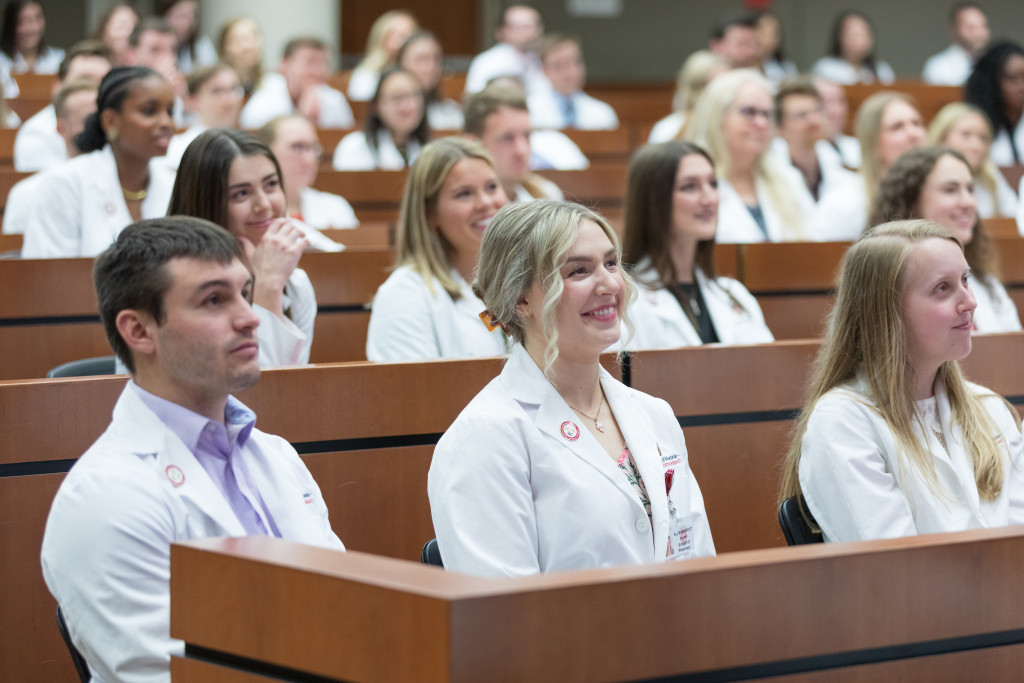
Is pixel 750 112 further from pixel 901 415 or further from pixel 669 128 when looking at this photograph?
pixel 901 415

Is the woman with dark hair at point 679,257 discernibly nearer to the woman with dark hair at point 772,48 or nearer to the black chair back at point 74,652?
the black chair back at point 74,652

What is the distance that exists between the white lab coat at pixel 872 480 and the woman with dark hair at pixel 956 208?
150cm

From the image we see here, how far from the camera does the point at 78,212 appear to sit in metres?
3.88

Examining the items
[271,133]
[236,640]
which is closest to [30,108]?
[271,133]

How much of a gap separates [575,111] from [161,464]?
6674 mm

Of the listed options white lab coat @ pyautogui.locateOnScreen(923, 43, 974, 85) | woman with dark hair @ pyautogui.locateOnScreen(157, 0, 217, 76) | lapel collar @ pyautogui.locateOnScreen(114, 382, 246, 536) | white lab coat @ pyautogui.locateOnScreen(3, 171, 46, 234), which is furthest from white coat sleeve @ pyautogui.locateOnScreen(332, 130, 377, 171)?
white lab coat @ pyautogui.locateOnScreen(923, 43, 974, 85)

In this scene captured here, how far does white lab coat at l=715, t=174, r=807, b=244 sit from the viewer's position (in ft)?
15.3

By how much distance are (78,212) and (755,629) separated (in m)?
3.06

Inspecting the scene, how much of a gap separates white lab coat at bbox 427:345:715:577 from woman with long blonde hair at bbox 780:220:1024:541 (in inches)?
12.2

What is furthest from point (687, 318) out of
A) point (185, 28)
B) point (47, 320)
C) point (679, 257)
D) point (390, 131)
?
point (185, 28)

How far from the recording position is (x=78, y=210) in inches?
153

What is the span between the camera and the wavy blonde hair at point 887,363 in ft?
7.38

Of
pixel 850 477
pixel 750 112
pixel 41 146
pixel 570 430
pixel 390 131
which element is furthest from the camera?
pixel 390 131

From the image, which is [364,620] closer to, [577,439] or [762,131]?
[577,439]
